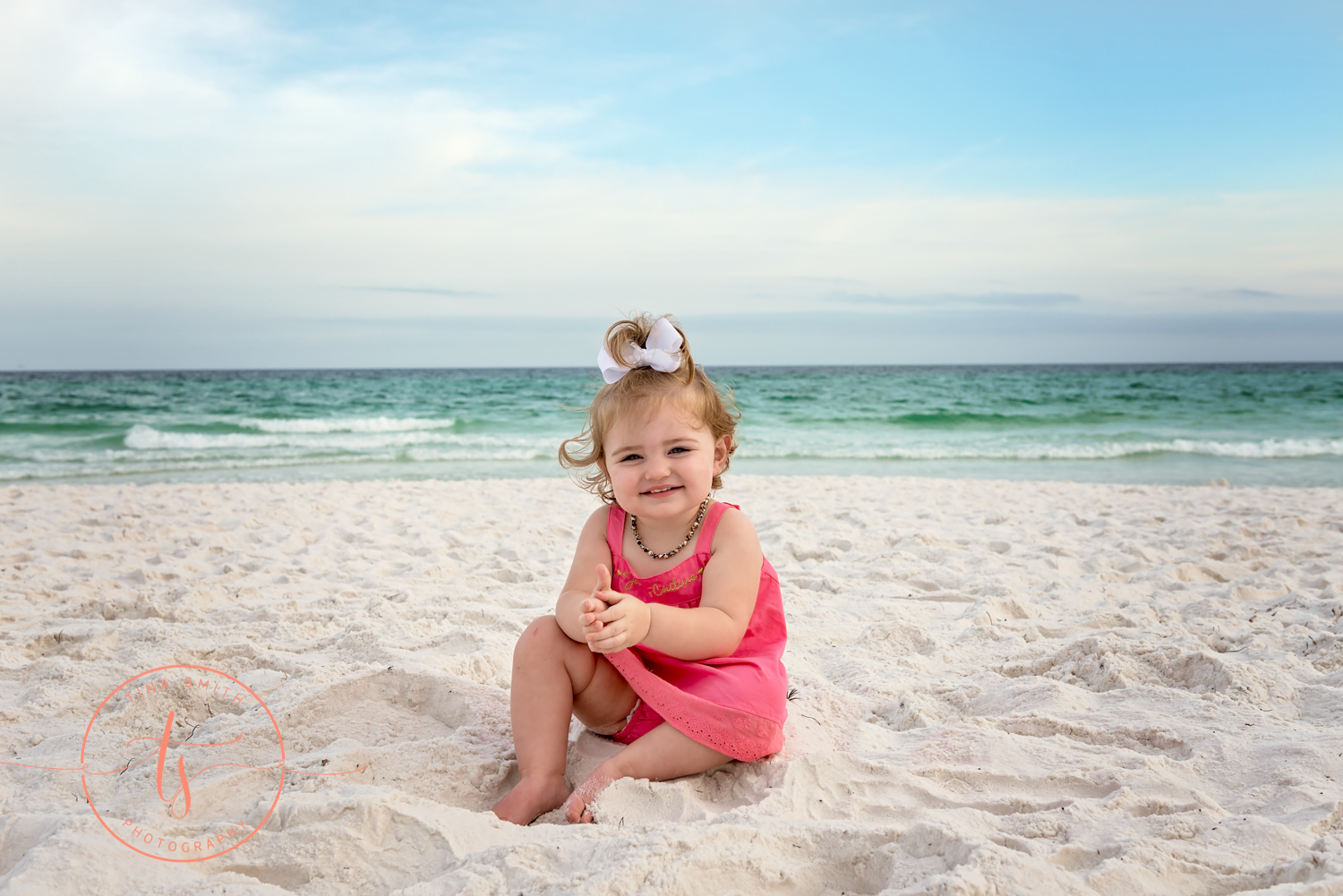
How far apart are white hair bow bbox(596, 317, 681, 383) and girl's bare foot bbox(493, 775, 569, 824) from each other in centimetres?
104

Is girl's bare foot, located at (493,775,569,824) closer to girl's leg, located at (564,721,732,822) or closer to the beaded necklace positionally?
girl's leg, located at (564,721,732,822)

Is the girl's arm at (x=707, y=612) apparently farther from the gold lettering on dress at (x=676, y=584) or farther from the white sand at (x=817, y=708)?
the white sand at (x=817, y=708)

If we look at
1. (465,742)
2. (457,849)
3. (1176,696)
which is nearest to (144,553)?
(465,742)

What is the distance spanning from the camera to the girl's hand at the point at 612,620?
1847 millimetres

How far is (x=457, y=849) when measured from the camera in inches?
65.5

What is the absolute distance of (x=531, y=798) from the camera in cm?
196

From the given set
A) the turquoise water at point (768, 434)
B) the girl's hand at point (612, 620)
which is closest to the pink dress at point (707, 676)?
the girl's hand at point (612, 620)

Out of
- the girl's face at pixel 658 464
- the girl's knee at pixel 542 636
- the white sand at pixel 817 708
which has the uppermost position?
the girl's face at pixel 658 464

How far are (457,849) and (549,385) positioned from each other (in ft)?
85.0

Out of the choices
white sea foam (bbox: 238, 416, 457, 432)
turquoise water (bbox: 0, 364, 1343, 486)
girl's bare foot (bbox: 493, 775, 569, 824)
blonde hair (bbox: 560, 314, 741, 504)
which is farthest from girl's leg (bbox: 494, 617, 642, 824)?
white sea foam (bbox: 238, 416, 457, 432)

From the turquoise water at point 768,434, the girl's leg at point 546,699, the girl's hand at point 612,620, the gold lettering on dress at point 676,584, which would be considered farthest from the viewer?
the turquoise water at point 768,434

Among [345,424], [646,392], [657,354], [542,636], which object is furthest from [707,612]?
[345,424]

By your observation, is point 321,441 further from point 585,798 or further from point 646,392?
point 585,798

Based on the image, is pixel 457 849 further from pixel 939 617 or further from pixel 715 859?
pixel 939 617
